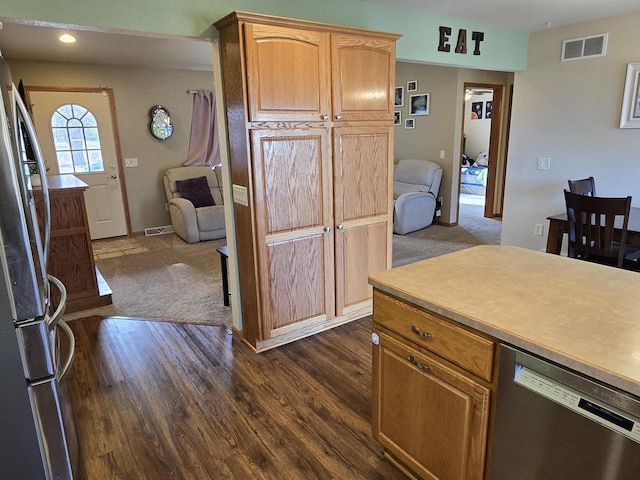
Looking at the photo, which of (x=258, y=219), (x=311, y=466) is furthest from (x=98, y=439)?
(x=258, y=219)

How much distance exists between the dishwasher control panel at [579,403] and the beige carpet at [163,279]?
97.6 inches

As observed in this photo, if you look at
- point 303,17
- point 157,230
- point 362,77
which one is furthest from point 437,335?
point 157,230

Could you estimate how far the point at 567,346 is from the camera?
3.75 ft

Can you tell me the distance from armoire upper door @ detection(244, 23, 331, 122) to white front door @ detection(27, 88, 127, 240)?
4.36m

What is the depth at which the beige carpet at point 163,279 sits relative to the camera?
3574mm

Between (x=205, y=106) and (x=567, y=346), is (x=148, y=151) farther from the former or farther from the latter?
(x=567, y=346)

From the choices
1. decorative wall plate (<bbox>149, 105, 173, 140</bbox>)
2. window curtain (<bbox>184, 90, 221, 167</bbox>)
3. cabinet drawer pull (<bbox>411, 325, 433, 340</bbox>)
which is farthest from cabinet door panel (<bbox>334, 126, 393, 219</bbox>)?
decorative wall plate (<bbox>149, 105, 173, 140</bbox>)

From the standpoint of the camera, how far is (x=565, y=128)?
168 inches

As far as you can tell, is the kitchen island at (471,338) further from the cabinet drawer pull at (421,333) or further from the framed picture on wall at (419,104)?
the framed picture on wall at (419,104)

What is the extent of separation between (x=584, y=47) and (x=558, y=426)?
4107 millimetres

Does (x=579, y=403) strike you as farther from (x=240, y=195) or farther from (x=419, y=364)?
(x=240, y=195)

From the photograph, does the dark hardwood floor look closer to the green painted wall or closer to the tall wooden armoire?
the tall wooden armoire

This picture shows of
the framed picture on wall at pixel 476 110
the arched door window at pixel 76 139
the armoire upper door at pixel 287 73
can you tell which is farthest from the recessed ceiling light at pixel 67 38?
the framed picture on wall at pixel 476 110

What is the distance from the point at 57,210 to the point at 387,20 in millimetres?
3049
